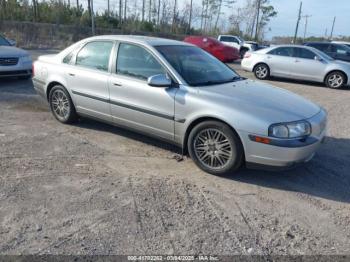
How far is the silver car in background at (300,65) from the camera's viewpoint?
12016 mm

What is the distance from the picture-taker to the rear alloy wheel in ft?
39.2

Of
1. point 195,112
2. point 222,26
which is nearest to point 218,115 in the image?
point 195,112

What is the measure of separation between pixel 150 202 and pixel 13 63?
7.48 m

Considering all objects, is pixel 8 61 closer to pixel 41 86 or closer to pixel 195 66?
pixel 41 86

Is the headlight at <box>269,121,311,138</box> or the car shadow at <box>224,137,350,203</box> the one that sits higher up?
the headlight at <box>269,121,311,138</box>

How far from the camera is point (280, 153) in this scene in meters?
3.77

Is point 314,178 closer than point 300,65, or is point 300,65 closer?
point 314,178

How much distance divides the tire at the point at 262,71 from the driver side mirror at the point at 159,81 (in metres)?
9.94

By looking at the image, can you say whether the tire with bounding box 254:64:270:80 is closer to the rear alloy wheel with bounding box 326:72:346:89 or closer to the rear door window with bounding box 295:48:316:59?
the rear door window with bounding box 295:48:316:59

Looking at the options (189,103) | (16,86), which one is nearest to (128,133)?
(189,103)

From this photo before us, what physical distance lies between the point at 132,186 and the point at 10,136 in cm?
258

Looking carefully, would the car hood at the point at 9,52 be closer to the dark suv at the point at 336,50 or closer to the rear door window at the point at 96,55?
the rear door window at the point at 96,55

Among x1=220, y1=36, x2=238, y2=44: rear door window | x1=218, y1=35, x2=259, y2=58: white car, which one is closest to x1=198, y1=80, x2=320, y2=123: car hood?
x1=218, y1=35, x2=259, y2=58: white car

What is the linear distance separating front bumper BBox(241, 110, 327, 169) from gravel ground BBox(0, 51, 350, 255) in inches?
13.0
